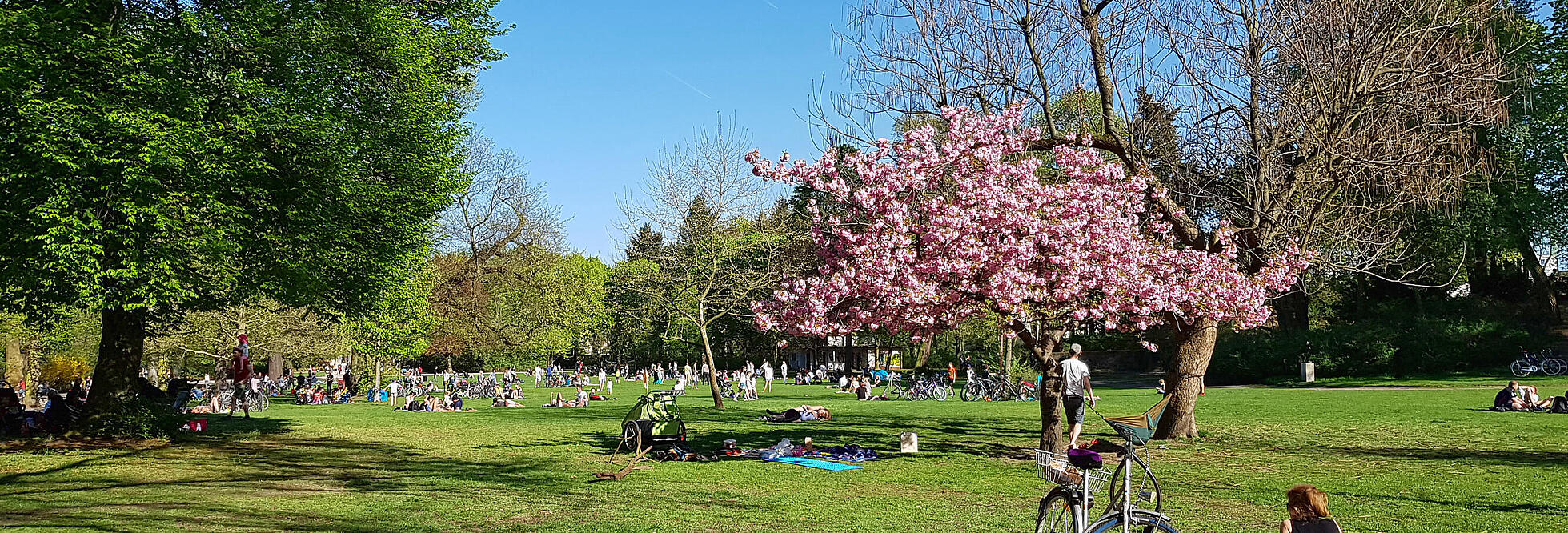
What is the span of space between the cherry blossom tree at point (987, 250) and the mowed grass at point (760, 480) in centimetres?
219

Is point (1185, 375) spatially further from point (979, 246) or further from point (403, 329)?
point (403, 329)

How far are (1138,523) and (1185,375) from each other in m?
13.4

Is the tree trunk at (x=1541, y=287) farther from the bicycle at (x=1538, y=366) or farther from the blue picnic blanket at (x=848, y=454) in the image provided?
the blue picnic blanket at (x=848, y=454)

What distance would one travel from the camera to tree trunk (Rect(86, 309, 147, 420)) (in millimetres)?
19500

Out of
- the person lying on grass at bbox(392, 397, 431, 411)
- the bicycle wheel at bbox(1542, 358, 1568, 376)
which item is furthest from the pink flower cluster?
the bicycle wheel at bbox(1542, 358, 1568, 376)

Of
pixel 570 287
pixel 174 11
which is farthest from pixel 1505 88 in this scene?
pixel 570 287

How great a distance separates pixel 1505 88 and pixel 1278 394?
1570cm

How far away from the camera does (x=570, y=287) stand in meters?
66.8

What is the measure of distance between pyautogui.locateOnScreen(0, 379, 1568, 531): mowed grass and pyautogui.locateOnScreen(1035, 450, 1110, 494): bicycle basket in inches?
119

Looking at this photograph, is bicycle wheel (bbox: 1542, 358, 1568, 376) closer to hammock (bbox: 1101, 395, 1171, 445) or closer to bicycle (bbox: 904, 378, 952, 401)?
bicycle (bbox: 904, 378, 952, 401)

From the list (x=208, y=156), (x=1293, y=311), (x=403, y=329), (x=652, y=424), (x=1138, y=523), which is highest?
(x=208, y=156)

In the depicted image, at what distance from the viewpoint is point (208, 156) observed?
16.2 metres

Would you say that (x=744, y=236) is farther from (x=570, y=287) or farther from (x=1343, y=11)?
(x=570, y=287)

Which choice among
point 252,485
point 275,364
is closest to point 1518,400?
point 252,485
